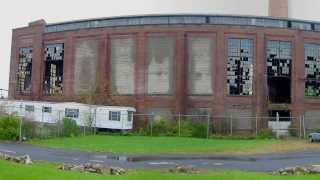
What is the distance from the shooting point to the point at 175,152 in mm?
38250

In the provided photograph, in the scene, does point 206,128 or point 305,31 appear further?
point 305,31

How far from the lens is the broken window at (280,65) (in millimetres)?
76938

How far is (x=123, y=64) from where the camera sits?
7856cm

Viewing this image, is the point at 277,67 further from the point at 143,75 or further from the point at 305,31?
the point at 143,75

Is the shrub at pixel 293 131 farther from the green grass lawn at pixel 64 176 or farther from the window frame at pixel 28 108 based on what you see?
the green grass lawn at pixel 64 176

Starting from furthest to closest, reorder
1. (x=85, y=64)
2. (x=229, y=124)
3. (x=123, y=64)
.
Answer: (x=85, y=64), (x=123, y=64), (x=229, y=124)

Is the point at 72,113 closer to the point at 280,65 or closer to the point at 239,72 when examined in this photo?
the point at 239,72

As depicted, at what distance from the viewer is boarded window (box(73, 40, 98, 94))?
263ft

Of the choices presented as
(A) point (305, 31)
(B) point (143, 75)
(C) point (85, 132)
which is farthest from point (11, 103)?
(A) point (305, 31)

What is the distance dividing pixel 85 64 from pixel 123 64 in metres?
5.75

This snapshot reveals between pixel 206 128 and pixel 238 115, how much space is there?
10.6 meters

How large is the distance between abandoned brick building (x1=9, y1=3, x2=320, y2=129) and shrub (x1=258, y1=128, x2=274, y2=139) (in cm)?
438

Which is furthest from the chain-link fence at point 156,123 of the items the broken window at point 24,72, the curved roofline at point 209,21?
the broken window at point 24,72

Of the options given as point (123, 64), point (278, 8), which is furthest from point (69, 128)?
point (278, 8)
